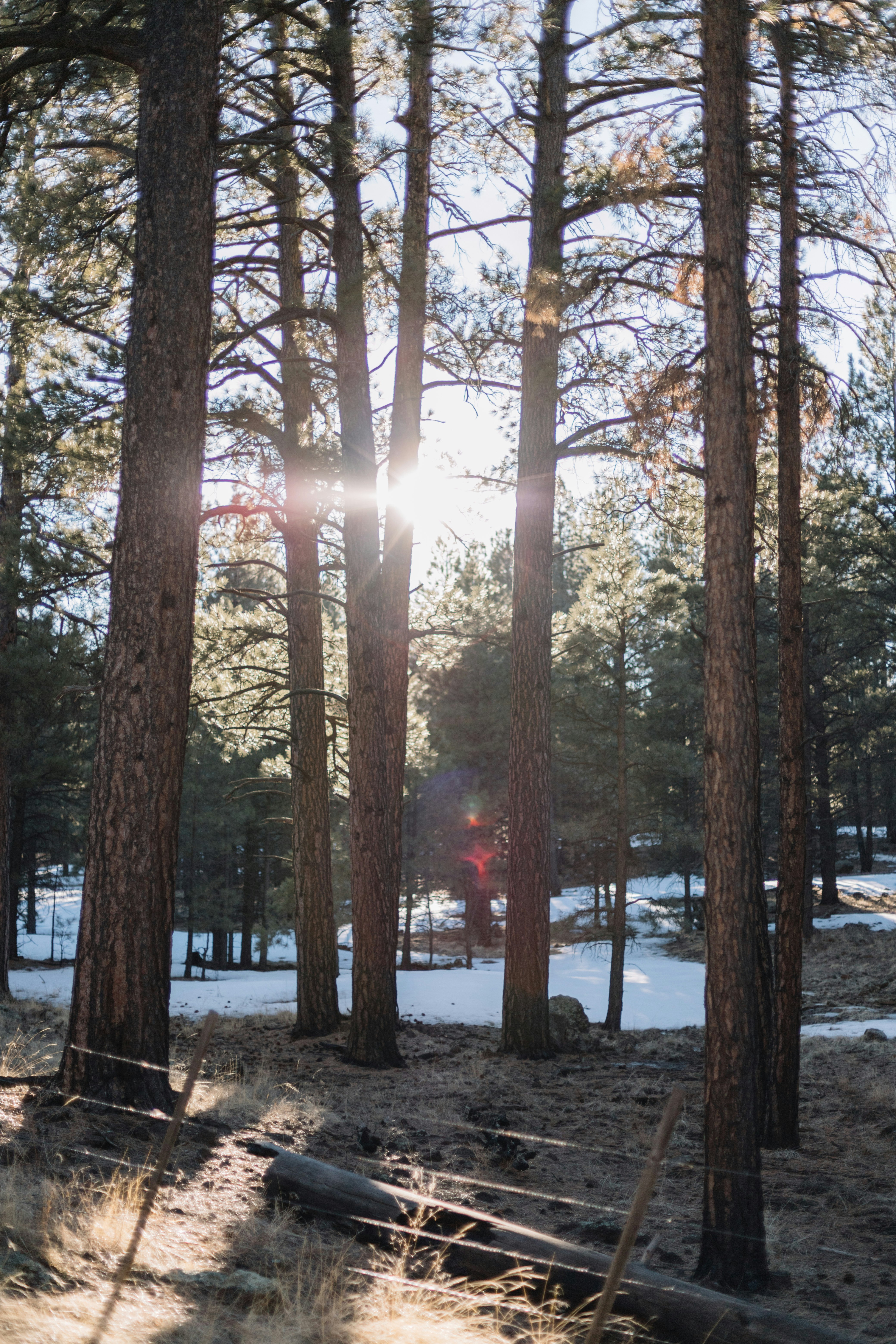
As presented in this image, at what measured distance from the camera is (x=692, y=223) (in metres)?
6.86

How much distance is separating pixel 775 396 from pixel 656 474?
50.0 inches

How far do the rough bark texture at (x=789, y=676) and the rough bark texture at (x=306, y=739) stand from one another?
16.9 feet

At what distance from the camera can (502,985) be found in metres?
17.5

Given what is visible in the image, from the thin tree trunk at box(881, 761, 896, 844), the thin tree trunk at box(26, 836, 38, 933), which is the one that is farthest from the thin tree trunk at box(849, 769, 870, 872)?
the thin tree trunk at box(26, 836, 38, 933)

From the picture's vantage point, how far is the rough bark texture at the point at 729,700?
4.85 metres

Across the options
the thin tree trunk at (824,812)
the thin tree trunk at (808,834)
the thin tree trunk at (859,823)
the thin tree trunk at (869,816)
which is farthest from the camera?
the thin tree trunk at (859,823)

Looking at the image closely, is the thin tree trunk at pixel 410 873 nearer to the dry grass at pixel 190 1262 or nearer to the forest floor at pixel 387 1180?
the forest floor at pixel 387 1180

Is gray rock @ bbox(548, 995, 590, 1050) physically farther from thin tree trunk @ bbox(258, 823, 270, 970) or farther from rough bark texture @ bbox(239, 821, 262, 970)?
rough bark texture @ bbox(239, 821, 262, 970)

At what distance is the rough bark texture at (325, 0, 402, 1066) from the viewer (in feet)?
30.7

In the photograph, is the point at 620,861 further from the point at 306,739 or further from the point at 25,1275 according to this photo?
the point at 25,1275

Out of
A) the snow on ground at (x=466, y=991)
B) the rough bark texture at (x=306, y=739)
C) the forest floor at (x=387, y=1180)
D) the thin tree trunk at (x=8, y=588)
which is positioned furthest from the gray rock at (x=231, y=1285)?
the snow on ground at (x=466, y=991)

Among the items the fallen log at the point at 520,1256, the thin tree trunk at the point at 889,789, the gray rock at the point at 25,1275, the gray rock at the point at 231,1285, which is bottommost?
the fallen log at the point at 520,1256

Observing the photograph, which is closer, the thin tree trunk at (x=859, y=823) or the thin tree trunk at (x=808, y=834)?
the thin tree trunk at (x=808, y=834)

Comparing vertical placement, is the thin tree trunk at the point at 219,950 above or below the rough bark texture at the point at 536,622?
below
